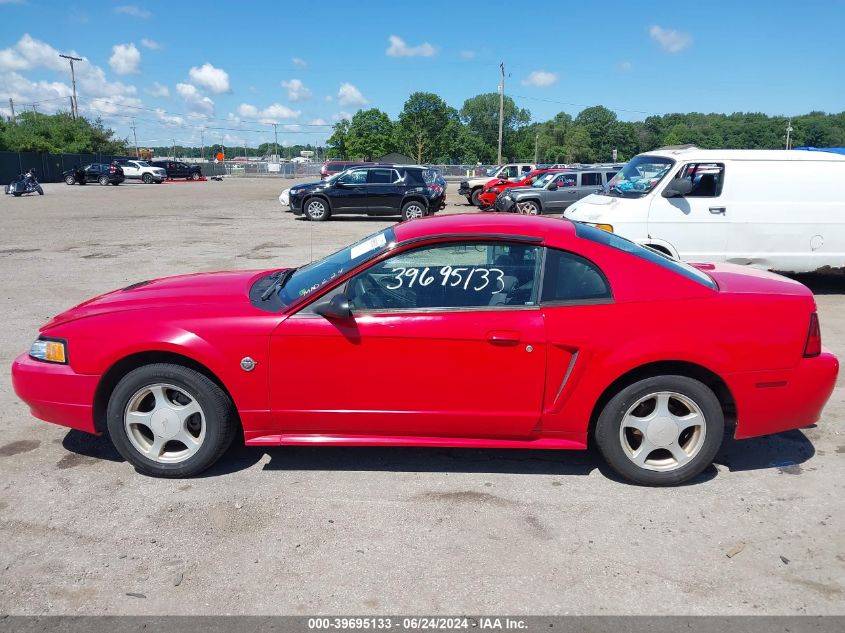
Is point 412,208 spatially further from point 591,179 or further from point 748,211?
point 748,211

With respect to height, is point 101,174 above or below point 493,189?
above

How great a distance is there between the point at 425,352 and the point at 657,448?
144 centimetres

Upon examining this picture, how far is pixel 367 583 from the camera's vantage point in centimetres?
304

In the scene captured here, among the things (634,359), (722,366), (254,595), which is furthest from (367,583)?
(722,366)

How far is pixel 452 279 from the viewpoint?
3850 mm

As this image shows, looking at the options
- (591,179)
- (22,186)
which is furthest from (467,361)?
(22,186)

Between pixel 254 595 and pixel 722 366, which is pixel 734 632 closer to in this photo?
pixel 722 366

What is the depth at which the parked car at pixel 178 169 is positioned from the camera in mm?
56344

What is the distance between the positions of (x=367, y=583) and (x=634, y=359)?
1828 mm

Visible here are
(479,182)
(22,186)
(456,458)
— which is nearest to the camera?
(456,458)

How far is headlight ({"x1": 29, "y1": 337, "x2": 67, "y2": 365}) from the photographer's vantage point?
13.0 ft

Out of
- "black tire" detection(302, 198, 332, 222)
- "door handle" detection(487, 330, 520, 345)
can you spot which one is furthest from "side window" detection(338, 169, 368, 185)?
"door handle" detection(487, 330, 520, 345)

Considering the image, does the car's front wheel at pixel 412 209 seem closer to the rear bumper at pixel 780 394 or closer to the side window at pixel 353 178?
the side window at pixel 353 178

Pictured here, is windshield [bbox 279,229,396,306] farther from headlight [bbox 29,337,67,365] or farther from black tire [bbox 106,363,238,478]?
headlight [bbox 29,337,67,365]
